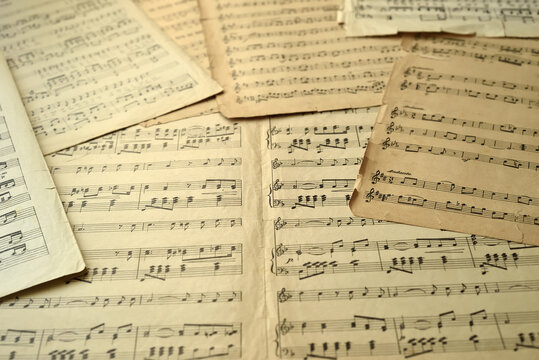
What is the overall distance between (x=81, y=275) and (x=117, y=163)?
0.19 m

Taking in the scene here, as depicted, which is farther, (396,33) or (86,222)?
(396,33)

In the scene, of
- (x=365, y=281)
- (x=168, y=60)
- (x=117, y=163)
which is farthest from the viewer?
(x=168, y=60)

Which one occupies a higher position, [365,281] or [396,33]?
[396,33]

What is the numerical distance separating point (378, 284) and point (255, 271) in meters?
0.16

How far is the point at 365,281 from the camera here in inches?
24.8

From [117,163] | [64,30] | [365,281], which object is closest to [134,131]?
[117,163]

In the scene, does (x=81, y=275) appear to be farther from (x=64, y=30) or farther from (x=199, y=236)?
(x=64, y=30)

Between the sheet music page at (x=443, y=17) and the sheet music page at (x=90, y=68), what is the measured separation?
1.06ft

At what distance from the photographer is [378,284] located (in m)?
0.63

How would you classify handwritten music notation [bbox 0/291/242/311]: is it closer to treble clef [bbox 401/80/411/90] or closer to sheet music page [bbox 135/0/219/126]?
sheet music page [bbox 135/0/219/126]

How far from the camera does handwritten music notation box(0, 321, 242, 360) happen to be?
1.91 ft

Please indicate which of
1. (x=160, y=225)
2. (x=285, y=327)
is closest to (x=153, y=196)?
(x=160, y=225)

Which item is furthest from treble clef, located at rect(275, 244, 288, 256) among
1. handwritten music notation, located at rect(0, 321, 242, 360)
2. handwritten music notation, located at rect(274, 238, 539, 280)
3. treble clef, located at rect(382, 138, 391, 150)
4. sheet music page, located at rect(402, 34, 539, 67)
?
sheet music page, located at rect(402, 34, 539, 67)

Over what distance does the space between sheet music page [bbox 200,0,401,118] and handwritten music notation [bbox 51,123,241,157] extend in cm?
4
